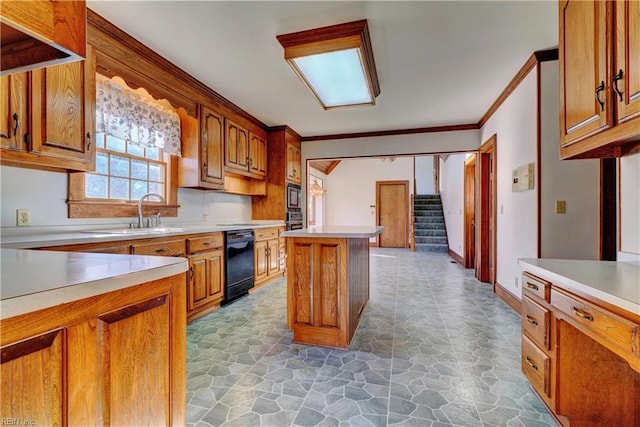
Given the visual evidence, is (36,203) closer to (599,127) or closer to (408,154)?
(599,127)

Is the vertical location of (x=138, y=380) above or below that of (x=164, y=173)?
below

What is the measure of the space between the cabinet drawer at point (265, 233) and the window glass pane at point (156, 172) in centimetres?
132

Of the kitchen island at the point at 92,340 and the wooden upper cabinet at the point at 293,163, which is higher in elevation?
the wooden upper cabinet at the point at 293,163

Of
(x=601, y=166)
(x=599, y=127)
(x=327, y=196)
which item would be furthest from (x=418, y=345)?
(x=327, y=196)

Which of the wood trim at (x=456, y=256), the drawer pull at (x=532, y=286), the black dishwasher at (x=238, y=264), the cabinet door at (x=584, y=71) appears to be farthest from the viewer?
the wood trim at (x=456, y=256)

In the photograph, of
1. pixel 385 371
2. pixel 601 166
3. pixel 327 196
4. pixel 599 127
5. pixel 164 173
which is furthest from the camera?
pixel 327 196

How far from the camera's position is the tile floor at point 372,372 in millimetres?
1547

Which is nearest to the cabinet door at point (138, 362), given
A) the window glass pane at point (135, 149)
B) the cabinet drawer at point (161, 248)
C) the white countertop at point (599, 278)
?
the white countertop at point (599, 278)

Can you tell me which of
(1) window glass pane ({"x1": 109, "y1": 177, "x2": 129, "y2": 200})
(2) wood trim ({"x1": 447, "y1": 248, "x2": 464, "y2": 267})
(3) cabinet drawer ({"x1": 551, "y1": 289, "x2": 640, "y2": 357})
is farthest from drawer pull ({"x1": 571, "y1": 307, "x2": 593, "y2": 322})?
(2) wood trim ({"x1": 447, "y1": 248, "x2": 464, "y2": 267})

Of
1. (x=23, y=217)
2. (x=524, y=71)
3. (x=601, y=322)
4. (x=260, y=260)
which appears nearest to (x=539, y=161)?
(x=524, y=71)

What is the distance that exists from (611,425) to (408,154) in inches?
168

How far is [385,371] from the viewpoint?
196cm

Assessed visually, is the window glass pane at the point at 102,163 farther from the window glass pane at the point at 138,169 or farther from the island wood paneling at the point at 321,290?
the island wood paneling at the point at 321,290

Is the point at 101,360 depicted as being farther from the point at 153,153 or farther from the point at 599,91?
the point at 153,153
